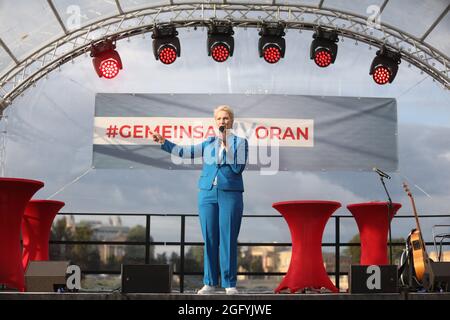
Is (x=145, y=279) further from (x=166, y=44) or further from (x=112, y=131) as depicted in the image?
(x=112, y=131)

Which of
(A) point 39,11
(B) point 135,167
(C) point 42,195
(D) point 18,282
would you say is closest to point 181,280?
(B) point 135,167

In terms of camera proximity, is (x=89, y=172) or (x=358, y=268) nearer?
(x=358, y=268)

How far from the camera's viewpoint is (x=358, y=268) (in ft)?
15.4

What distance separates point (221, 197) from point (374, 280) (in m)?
1.42

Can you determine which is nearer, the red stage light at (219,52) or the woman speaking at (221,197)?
the woman speaking at (221,197)

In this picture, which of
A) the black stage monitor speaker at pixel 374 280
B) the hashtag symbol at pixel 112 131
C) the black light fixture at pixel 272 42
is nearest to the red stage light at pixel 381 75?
the black light fixture at pixel 272 42

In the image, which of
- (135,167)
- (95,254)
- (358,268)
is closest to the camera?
(358,268)

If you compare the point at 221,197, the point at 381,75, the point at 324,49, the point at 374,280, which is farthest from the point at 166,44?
the point at 374,280

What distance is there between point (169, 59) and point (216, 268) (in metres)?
4.10

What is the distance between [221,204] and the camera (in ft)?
17.1

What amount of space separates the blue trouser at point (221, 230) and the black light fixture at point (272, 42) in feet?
12.5

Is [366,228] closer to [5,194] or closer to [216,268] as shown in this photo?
[216,268]

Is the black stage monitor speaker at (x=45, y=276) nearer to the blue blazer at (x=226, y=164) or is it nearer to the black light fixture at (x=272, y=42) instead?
the blue blazer at (x=226, y=164)

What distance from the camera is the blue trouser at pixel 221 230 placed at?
5.16 metres
